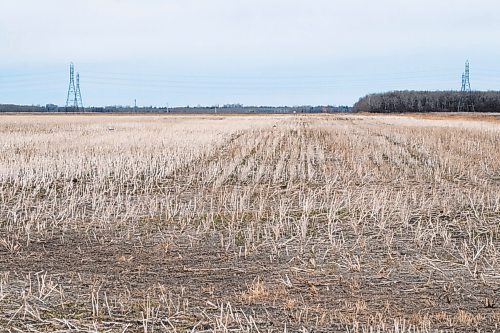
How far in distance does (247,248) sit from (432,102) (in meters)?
136

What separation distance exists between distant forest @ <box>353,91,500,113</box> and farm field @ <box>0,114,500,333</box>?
397 feet

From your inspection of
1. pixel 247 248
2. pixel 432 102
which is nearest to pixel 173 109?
pixel 432 102

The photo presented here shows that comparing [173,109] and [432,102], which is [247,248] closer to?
[432,102]

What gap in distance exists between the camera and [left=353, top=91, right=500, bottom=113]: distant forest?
130 m

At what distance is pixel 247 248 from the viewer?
26.1ft

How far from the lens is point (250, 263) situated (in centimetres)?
729

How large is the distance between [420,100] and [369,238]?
13571cm

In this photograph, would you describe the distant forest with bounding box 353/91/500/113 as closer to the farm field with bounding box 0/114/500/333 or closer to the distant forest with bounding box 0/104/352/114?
the distant forest with bounding box 0/104/352/114

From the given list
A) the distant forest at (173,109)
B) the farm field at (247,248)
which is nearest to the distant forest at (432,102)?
the distant forest at (173,109)

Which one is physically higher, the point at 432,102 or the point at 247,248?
the point at 432,102

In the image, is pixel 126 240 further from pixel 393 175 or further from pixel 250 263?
pixel 393 175

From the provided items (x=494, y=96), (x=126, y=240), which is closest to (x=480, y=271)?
(x=126, y=240)

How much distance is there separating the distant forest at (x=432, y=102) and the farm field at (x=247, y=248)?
121 m

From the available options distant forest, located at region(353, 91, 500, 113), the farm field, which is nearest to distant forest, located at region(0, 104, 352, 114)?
distant forest, located at region(353, 91, 500, 113)
